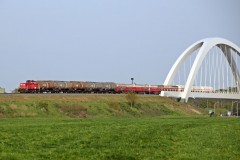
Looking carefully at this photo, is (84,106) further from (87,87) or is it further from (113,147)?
(113,147)

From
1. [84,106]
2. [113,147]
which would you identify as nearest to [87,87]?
[84,106]

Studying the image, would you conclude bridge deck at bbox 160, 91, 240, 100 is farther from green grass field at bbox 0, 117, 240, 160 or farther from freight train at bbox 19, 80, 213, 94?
green grass field at bbox 0, 117, 240, 160

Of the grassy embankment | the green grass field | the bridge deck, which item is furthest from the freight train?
the green grass field

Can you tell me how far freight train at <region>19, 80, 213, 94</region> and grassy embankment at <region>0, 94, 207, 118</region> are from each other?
245 inches

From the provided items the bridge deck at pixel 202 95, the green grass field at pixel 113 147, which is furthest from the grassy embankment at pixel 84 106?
the green grass field at pixel 113 147

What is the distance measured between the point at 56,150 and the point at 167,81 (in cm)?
8087

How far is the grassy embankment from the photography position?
5453cm

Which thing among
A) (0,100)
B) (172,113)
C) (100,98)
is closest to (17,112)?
(0,100)

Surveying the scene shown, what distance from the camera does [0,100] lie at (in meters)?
55.8

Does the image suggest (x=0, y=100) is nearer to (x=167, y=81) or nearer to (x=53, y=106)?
(x=53, y=106)

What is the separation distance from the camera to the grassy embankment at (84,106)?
2147 inches

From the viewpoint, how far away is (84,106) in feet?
204

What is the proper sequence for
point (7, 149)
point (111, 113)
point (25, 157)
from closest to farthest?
1. point (25, 157)
2. point (7, 149)
3. point (111, 113)

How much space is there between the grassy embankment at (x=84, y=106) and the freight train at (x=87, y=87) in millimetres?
6231
